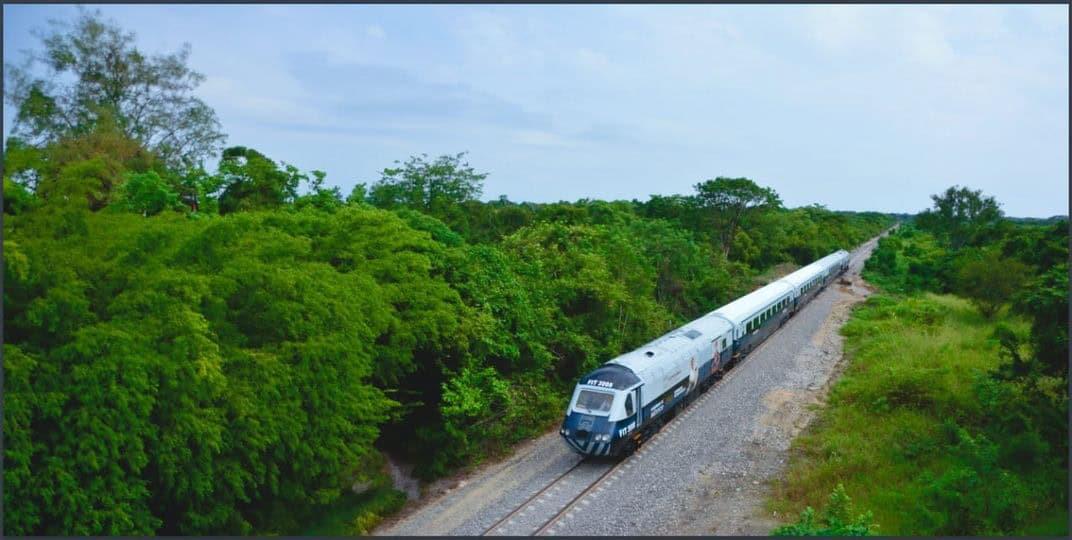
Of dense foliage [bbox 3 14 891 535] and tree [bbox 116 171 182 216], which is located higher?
tree [bbox 116 171 182 216]

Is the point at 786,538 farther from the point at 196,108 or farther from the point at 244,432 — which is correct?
the point at 196,108

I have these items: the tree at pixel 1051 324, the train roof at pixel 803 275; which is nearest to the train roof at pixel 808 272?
the train roof at pixel 803 275

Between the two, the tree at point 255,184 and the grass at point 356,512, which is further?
the tree at point 255,184

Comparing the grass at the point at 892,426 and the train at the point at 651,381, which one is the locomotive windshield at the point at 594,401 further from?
the grass at the point at 892,426

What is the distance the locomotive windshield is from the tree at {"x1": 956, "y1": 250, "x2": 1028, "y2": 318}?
27903 millimetres

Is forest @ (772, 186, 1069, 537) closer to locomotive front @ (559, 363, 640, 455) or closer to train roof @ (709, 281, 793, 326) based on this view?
locomotive front @ (559, 363, 640, 455)

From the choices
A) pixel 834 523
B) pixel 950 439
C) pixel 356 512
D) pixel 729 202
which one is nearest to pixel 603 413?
pixel 834 523

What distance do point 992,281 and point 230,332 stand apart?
1463 inches

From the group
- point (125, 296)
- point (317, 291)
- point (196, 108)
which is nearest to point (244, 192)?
point (196, 108)

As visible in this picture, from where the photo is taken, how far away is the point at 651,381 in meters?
18.0

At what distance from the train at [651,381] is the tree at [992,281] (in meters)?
14.6

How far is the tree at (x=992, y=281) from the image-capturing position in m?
34.4

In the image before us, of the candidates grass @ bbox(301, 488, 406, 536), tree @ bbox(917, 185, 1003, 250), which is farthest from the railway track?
tree @ bbox(917, 185, 1003, 250)

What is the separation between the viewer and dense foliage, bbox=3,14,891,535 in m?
→ 10.6
